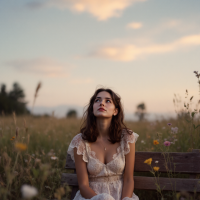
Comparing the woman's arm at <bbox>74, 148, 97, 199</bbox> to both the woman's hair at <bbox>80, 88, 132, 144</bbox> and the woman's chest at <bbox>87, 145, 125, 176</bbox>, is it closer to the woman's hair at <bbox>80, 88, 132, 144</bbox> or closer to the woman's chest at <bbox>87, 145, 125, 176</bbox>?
the woman's chest at <bbox>87, 145, 125, 176</bbox>

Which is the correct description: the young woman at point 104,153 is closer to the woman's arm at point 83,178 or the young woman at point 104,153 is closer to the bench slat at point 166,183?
the woman's arm at point 83,178

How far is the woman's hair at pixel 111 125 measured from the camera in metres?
3.09

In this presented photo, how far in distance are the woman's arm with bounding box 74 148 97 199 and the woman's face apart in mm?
563

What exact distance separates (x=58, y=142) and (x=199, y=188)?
10.3ft

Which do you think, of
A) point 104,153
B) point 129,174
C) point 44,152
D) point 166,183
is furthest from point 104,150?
point 44,152

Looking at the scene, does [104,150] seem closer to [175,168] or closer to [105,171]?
[105,171]

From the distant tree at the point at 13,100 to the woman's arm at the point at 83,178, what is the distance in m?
24.2

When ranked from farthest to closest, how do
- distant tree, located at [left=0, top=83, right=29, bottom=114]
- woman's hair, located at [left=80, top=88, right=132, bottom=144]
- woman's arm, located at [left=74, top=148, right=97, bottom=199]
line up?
1. distant tree, located at [left=0, top=83, right=29, bottom=114]
2. woman's hair, located at [left=80, top=88, right=132, bottom=144]
3. woman's arm, located at [left=74, top=148, right=97, bottom=199]

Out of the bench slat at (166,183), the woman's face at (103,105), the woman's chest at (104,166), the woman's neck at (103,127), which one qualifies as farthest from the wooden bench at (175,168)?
the woman's face at (103,105)

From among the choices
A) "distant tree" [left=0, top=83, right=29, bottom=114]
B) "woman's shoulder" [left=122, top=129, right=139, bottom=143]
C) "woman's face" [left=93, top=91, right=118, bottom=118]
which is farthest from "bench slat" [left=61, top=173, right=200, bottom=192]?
"distant tree" [left=0, top=83, right=29, bottom=114]

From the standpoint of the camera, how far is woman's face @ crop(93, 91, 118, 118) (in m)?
2.94

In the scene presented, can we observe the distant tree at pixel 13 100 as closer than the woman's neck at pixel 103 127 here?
No

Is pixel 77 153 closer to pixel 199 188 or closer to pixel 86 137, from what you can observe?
pixel 86 137

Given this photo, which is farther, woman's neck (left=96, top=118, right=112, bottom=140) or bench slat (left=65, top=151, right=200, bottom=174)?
woman's neck (left=96, top=118, right=112, bottom=140)
